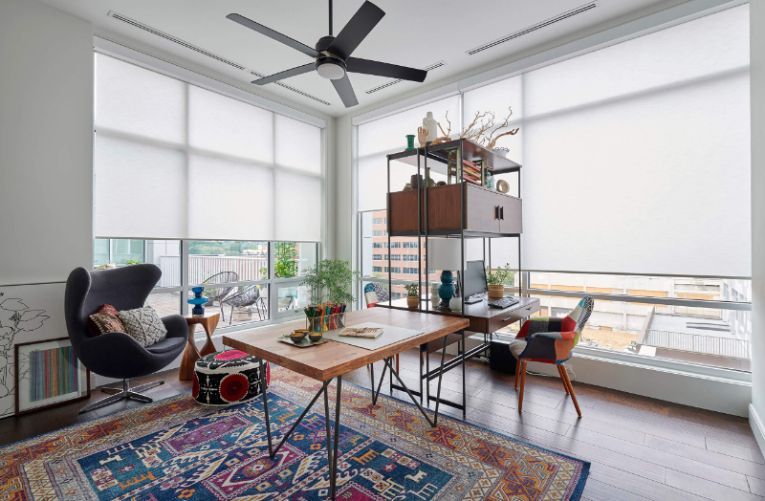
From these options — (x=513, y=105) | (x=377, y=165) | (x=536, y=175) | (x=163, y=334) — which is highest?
→ (x=513, y=105)

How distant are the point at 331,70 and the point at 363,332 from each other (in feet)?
5.54

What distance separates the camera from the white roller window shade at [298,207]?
16.4 feet

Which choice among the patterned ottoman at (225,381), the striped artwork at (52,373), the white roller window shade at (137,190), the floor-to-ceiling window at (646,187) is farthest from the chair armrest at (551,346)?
the striped artwork at (52,373)

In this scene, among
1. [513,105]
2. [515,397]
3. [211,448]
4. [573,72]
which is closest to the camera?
[211,448]

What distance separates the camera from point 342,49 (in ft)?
7.61

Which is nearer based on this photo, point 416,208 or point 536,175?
point 416,208

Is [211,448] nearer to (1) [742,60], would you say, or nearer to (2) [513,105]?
(2) [513,105]

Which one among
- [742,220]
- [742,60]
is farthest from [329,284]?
[742,60]

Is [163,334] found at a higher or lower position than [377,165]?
lower

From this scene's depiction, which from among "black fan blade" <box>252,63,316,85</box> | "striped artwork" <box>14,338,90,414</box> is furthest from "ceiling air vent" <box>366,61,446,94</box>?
"striped artwork" <box>14,338,90,414</box>

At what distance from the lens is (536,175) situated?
382 centimetres

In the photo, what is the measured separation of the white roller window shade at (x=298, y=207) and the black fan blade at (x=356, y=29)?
290 centimetres

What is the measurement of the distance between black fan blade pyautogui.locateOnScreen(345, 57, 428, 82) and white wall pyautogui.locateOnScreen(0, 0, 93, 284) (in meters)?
2.56

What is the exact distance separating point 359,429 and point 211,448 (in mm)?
954
